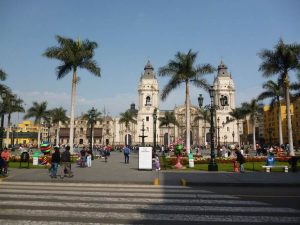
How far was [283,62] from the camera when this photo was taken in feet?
107

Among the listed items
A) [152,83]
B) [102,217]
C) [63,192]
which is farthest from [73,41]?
[152,83]

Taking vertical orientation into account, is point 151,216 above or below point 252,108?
below

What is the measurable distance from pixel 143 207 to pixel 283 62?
1163 inches

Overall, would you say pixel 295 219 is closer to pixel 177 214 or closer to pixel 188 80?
pixel 177 214

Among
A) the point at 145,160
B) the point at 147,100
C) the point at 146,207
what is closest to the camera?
the point at 146,207

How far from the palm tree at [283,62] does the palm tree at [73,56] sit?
18854 mm

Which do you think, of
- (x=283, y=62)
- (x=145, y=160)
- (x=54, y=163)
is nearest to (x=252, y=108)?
(x=283, y=62)

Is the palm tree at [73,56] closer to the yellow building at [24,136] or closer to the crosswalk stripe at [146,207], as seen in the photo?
the crosswalk stripe at [146,207]

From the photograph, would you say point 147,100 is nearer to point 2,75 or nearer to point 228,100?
point 228,100

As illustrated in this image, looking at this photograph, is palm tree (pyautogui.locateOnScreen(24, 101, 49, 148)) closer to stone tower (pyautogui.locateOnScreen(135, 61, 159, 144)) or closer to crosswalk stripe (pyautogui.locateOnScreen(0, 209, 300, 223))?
stone tower (pyautogui.locateOnScreen(135, 61, 159, 144))

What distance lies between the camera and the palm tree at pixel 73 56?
32812mm

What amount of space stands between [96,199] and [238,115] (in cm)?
6108

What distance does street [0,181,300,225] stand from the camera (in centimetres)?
689

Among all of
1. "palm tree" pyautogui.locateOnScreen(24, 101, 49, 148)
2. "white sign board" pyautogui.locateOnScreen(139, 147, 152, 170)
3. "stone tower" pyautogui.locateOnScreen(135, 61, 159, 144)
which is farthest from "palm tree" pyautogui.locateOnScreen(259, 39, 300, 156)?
"stone tower" pyautogui.locateOnScreen(135, 61, 159, 144)
